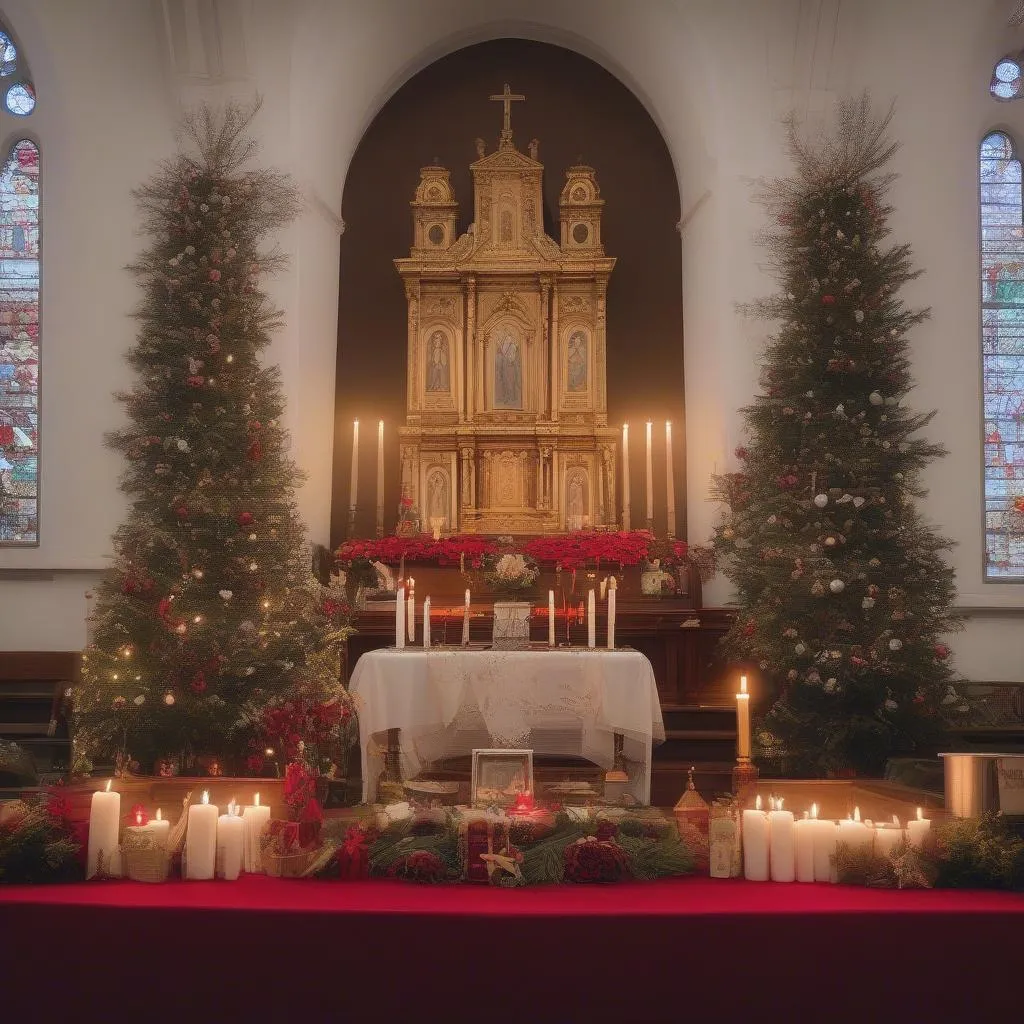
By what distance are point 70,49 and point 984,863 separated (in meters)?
9.53

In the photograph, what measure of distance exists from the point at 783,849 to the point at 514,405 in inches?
291

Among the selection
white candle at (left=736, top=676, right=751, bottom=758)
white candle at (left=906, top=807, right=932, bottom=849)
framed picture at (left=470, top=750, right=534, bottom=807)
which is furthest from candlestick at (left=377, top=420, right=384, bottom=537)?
white candle at (left=906, top=807, right=932, bottom=849)

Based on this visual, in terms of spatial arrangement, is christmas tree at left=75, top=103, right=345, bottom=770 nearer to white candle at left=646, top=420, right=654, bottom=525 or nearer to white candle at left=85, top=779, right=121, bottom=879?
white candle at left=85, top=779, right=121, bottom=879

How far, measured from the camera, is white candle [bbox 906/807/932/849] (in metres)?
3.66

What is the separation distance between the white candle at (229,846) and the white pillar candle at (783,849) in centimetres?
171

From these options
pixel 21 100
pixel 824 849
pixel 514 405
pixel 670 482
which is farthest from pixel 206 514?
pixel 824 849

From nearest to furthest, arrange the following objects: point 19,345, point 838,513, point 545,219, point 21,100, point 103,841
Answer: point 103,841 → point 838,513 → point 19,345 → point 21,100 → point 545,219

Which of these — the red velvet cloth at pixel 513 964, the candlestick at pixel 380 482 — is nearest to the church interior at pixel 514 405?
the candlestick at pixel 380 482

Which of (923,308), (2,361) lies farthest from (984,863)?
(2,361)

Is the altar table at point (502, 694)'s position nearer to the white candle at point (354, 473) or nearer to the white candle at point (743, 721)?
the white candle at point (743, 721)

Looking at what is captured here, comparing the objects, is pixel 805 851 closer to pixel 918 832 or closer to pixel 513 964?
pixel 918 832

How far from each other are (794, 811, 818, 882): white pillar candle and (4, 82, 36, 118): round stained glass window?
9.41 m

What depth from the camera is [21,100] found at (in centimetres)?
1025

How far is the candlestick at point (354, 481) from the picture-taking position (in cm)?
1034
